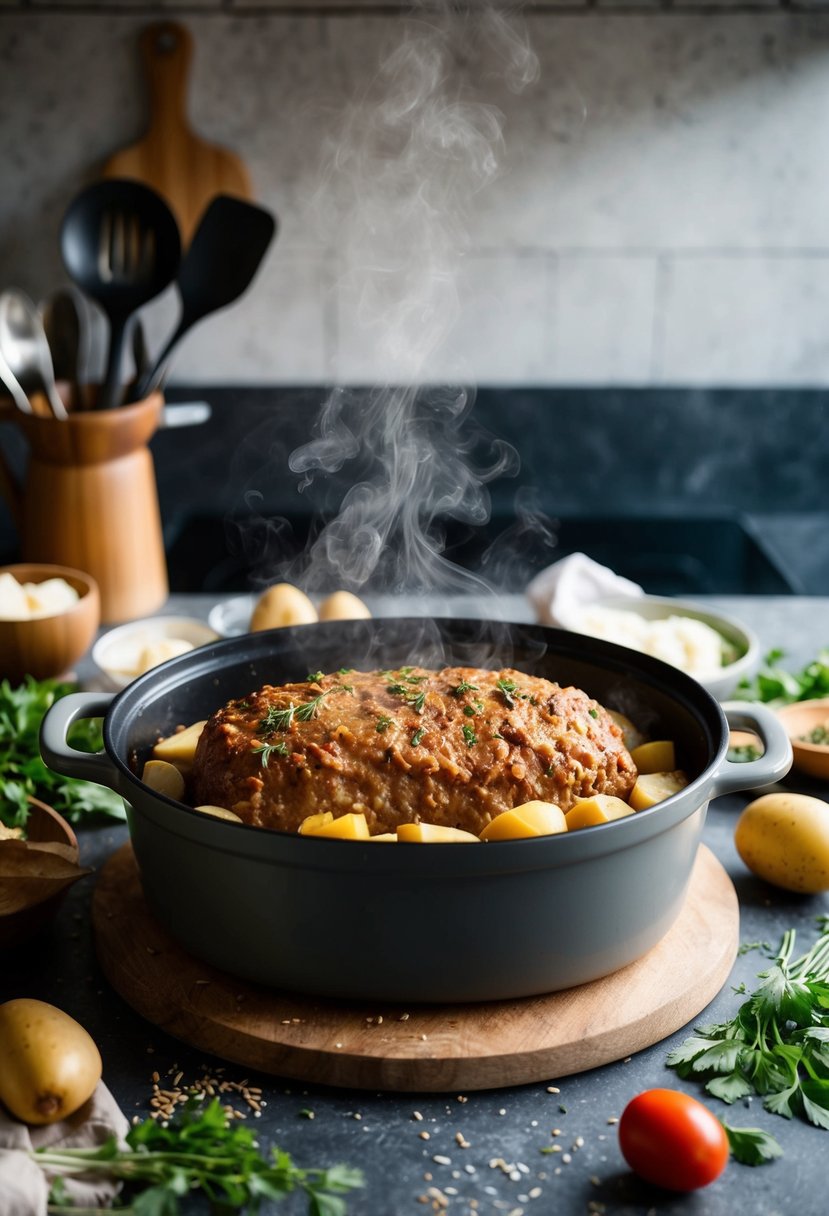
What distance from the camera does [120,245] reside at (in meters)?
2.93

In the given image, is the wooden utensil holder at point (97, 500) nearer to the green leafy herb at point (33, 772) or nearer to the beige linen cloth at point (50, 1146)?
the green leafy herb at point (33, 772)

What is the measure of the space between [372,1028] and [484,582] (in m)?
2.18

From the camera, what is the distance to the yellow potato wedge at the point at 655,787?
5.19 feet

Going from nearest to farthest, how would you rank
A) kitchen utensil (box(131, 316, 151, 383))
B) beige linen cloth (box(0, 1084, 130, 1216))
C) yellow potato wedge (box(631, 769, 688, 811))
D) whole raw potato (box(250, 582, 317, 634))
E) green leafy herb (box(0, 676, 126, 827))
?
beige linen cloth (box(0, 1084, 130, 1216))
yellow potato wedge (box(631, 769, 688, 811))
green leafy herb (box(0, 676, 126, 827))
whole raw potato (box(250, 582, 317, 634))
kitchen utensil (box(131, 316, 151, 383))

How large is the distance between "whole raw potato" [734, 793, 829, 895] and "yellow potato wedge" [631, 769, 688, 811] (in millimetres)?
143

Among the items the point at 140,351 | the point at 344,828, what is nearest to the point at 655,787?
the point at 344,828

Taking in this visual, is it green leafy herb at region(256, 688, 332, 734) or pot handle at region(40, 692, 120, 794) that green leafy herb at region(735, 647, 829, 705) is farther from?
pot handle at region(40, 692, 120, 794)

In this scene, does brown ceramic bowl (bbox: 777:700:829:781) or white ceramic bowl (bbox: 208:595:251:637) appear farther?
white ceramic bowl (bbox: 208:595:251:637)

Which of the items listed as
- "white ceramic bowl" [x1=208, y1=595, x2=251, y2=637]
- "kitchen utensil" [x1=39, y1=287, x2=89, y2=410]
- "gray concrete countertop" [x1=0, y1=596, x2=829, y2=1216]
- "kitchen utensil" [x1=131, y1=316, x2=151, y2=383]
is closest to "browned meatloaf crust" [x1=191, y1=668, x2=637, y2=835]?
"gray concrete countertop" [x1=0, y1=596, x2=829, y2=1216]

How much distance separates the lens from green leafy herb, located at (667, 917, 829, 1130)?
1.30 metres

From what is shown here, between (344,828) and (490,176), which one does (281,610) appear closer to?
Result: (344,828)

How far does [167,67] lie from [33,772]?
2459mm

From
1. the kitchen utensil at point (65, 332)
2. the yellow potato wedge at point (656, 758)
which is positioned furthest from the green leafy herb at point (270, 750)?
the kitchen utensil at point (65, 332)

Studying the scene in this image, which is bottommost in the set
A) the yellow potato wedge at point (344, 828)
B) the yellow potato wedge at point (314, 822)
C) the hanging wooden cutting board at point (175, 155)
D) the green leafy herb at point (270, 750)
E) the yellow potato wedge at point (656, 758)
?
the yellow potato wedge at point (656, 758)
